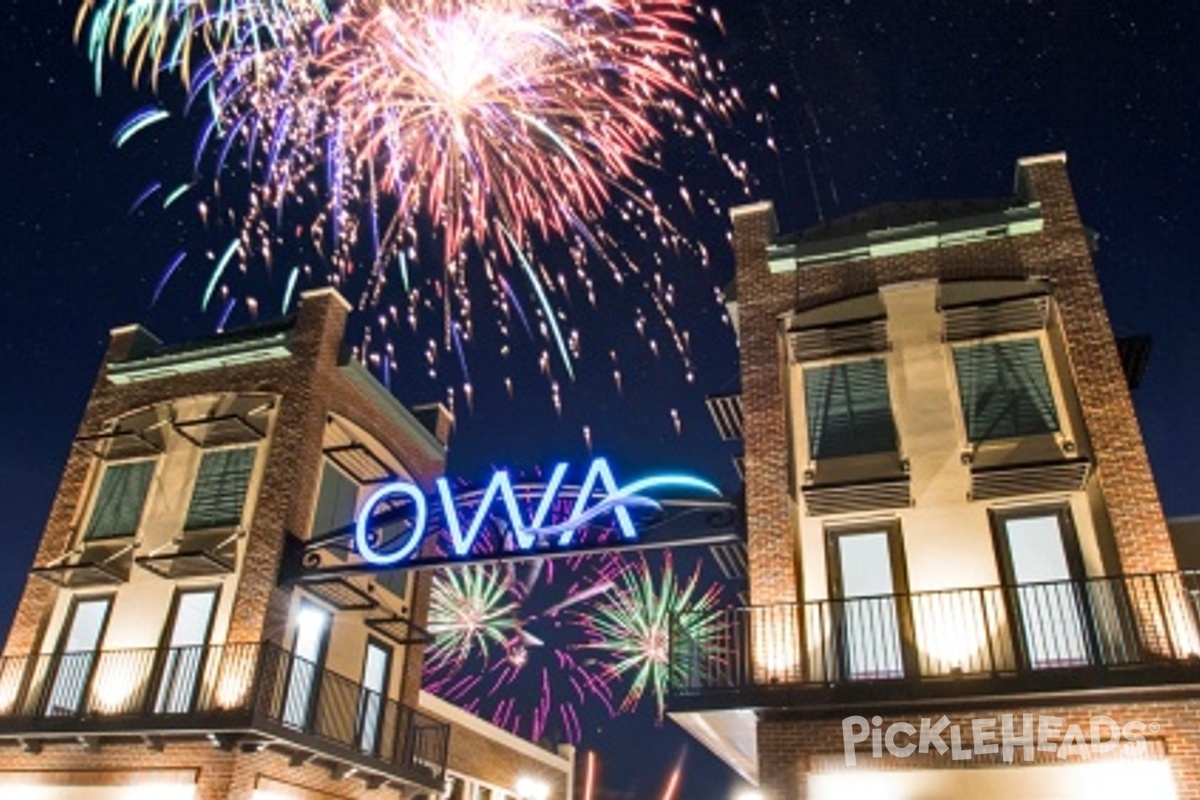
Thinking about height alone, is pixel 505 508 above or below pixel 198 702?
above

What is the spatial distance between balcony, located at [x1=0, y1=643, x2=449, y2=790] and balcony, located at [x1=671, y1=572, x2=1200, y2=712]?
7.45 m

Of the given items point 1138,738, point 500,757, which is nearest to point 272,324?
point 500,757

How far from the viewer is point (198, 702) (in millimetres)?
16734

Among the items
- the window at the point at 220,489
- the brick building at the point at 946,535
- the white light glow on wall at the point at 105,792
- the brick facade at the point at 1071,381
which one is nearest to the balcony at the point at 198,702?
the white light glow on wall at the point at 105,792

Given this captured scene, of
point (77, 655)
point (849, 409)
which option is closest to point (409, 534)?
point (77, 655)

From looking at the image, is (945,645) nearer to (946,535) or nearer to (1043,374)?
(946,535)

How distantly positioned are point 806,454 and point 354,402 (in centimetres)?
1042

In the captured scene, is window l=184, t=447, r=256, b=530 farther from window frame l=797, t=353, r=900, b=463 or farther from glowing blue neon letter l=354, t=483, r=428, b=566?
window frame l=797, t=353, r=900, b=463

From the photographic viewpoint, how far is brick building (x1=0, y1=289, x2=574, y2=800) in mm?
16906

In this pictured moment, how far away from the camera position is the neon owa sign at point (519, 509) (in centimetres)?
1641

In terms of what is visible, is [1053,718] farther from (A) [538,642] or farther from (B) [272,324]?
(B) [272,324]

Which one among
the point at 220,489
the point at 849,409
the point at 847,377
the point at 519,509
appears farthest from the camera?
the point at 220,489

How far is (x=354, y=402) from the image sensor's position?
2144 cm

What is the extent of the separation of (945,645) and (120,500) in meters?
16.0
